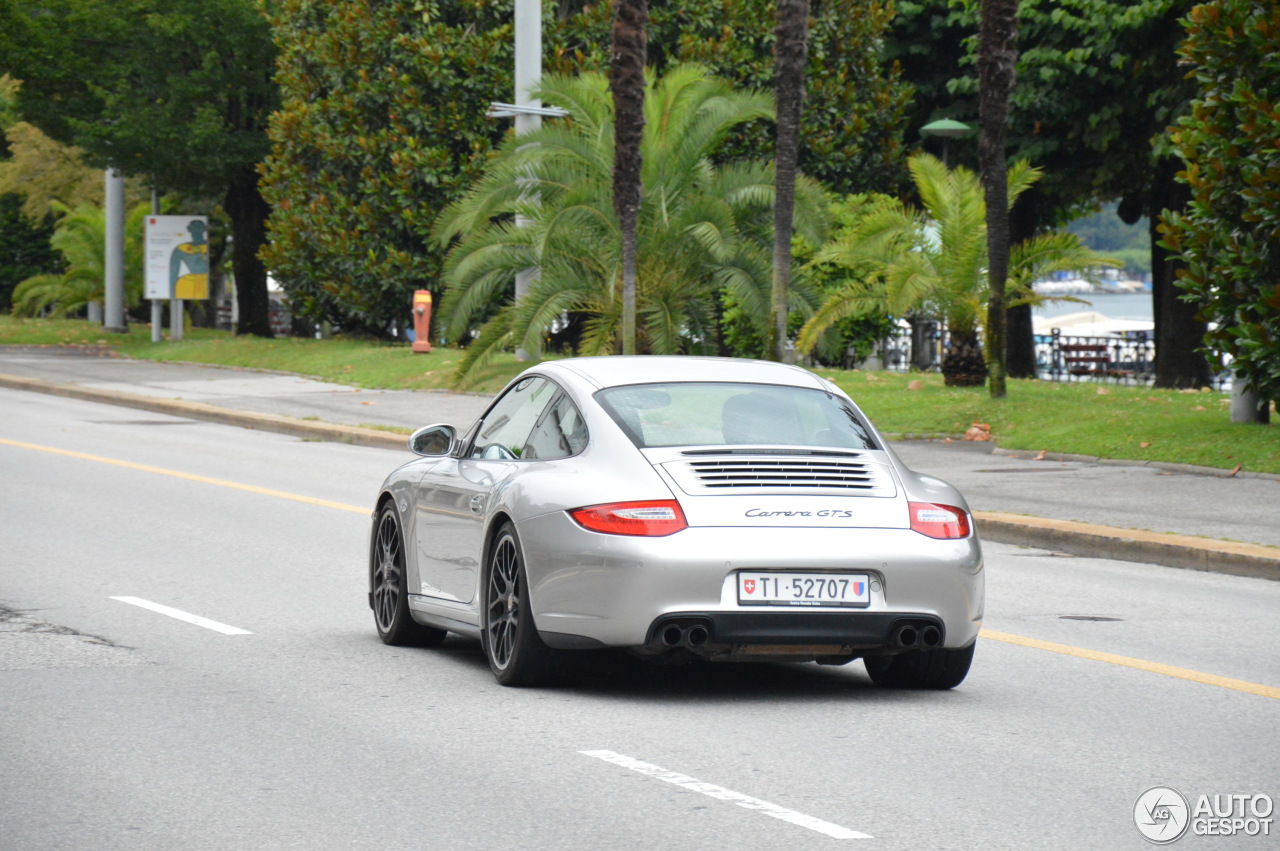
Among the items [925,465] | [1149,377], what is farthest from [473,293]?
[1149,377]

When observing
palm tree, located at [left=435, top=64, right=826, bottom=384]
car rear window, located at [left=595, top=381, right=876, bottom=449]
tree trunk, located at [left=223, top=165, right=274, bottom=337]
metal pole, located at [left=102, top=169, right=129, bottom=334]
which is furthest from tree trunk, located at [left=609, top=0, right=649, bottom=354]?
metal pole, located at [left=102, top=169, right=129, bottom=334]

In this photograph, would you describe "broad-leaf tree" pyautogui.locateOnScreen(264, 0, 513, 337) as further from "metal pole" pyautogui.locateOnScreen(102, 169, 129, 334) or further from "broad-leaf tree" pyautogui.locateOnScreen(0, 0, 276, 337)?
"metal pole" pyautogui.locateOnScreen(102, 169, 129, 334)

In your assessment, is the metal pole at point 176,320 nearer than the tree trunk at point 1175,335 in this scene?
No

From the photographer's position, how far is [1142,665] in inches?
363

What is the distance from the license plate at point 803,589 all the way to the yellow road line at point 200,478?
28.6 feet

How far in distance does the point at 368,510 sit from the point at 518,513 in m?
8.46

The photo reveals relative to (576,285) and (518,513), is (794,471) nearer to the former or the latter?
(518,513)

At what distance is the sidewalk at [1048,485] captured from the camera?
45.3ft

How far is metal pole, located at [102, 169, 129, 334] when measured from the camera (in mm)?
45312

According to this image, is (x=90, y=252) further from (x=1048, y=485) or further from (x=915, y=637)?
(x=915, y=637)

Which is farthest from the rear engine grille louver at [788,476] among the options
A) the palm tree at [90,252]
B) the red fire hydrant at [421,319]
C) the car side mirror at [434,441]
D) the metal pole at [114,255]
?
the palm tree at [90,252]

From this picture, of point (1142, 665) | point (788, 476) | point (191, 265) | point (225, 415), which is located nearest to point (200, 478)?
point (225, 415)

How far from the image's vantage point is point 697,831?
5785 millimetres

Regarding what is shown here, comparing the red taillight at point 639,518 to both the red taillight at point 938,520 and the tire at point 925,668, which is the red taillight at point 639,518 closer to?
the red taillight at point 938,520
